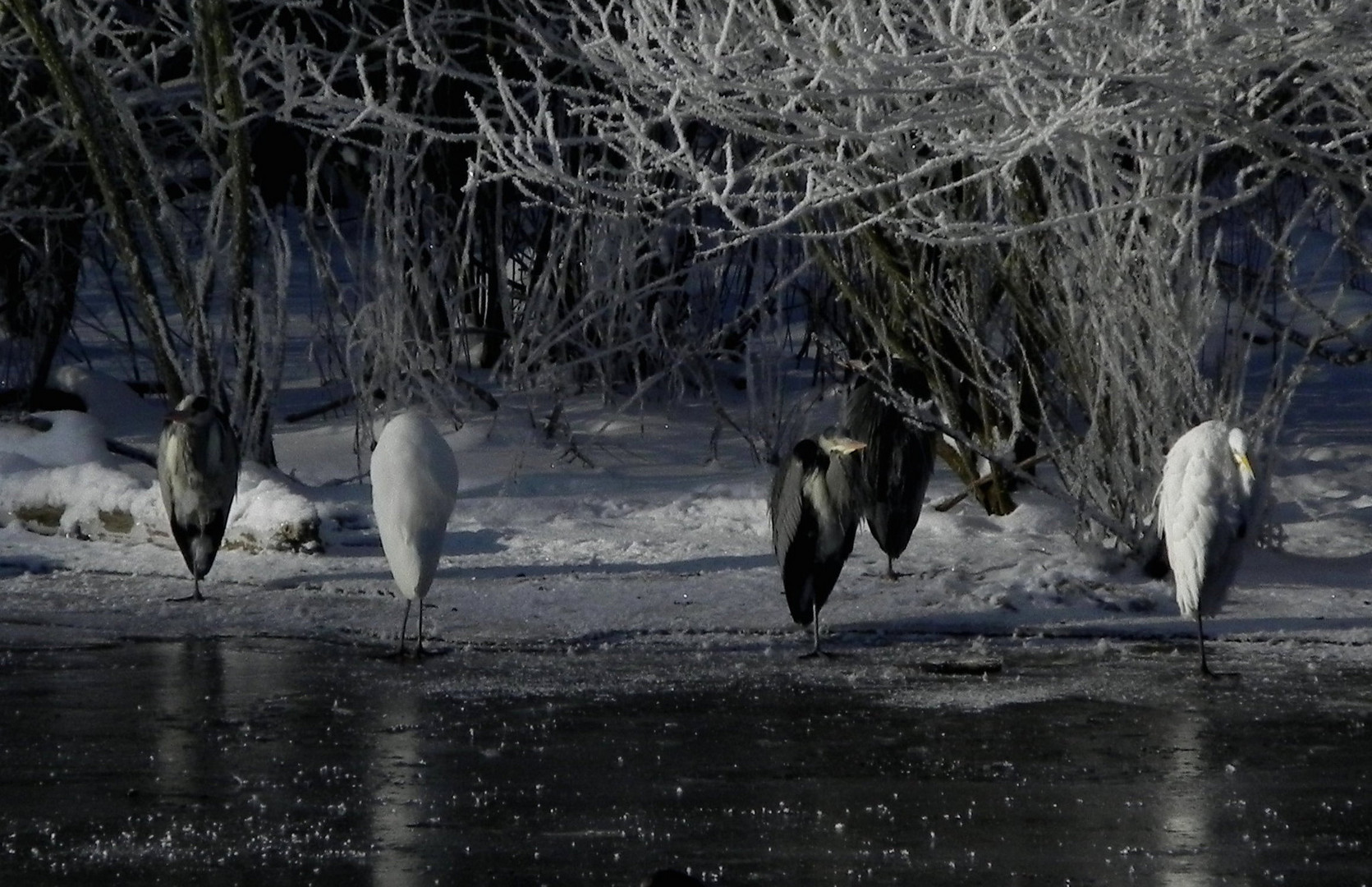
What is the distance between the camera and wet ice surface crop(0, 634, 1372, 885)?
6.02 metres

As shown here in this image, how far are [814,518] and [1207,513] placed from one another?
1.83 meters

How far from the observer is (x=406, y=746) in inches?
303

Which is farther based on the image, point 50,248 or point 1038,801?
point 50,248

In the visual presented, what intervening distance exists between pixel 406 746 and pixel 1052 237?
17.5ft

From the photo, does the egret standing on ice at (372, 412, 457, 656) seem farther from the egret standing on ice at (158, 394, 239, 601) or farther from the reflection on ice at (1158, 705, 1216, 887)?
the reflection on ice at (1158, 705, 1216, 887)

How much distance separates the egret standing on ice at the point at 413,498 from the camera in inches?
398

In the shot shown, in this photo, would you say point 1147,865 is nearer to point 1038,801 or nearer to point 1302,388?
point 1038,801

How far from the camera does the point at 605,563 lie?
12016mm

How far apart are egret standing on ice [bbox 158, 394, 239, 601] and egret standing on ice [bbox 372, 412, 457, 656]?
1379 mm

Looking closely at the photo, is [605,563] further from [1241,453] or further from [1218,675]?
[1218,675]

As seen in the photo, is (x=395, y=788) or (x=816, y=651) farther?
(x=816, y=651)

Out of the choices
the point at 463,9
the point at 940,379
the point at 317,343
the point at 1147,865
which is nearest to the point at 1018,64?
the point at 1147,865

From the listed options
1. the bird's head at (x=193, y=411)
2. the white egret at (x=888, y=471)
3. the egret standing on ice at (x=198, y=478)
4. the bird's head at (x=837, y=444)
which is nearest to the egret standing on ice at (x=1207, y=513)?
the bird's head at (x=837, y=444)

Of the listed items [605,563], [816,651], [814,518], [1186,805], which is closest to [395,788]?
[1186,805]
